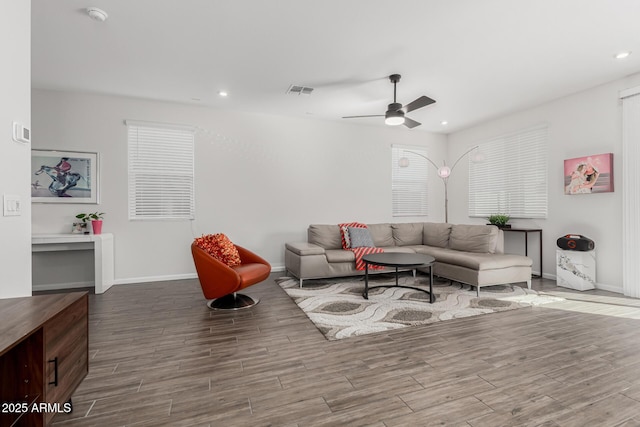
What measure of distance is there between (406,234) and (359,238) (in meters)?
1.15

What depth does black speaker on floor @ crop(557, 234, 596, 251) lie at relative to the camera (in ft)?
14.0

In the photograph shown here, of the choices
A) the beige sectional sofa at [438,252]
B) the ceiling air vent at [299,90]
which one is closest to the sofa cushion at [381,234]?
the beige sectional sofa at [438,252]

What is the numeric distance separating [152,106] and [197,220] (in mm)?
2003

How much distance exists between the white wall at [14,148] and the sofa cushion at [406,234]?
5.13 m

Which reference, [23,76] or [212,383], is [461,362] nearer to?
[212,383]

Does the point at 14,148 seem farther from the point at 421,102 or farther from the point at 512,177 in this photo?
the point at 512,177

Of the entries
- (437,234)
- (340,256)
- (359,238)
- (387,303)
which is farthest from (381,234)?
(387,303)

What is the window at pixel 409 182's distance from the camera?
6652 mm

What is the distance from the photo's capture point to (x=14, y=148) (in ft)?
5.94

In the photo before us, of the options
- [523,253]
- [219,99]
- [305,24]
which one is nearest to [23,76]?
[305,24]

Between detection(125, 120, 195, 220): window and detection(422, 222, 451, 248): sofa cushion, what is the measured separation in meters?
4.34

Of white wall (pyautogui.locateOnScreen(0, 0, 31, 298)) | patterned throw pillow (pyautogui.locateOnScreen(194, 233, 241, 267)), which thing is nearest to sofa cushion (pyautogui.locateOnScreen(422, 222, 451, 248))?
patterned throw pillow (pyautogui.locateOnScreen(194, 233, 241, 267))

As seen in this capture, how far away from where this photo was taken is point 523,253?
17.8 ft

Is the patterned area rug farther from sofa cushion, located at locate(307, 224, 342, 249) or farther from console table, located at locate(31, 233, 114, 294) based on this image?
console table, located at locate(31, 233, 114, 294)
